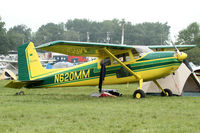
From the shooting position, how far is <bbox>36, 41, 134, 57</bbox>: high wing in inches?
430

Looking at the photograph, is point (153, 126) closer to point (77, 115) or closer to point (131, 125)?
point (131, 125)

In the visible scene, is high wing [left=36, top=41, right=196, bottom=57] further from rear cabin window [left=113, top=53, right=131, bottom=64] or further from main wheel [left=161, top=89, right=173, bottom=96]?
main wheel [left=161, top=89, right=173, bottom=96]

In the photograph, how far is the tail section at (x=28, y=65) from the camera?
545 inches

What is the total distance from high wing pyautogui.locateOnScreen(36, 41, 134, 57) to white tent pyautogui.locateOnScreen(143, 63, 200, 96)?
2.44m

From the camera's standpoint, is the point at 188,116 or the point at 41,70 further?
the point at 41,70

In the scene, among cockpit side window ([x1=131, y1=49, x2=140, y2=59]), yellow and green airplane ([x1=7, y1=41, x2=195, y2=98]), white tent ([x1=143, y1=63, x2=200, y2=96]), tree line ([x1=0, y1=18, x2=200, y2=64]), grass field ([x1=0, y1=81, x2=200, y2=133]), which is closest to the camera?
grass field ([x1=0, y1=81, x2=200, y2=133])

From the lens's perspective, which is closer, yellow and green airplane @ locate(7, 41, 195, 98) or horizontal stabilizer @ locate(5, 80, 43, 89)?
yellow and green airplane @ locate(7, 41, 195, 98)

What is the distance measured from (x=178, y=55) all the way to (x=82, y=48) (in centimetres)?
361

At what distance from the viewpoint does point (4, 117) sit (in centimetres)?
746

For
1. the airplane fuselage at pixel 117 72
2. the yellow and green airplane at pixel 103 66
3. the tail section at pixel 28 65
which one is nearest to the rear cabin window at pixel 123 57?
the yellow and green airplane at pixel 103 66

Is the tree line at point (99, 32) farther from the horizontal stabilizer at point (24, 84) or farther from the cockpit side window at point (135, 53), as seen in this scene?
the cockpit side window at point (135, 53)

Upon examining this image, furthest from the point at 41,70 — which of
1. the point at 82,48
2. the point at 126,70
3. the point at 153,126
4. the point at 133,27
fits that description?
the point at 133,27

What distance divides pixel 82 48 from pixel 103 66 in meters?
1.21

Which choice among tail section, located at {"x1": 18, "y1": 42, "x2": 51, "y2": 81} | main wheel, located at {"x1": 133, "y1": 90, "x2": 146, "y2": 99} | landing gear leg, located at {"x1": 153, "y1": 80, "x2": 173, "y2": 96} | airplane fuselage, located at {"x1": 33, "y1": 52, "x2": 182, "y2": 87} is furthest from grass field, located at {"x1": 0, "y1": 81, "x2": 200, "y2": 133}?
tail section, located at {"x1": 18, "y1": 42, "x2": 51, "y2": 81}
